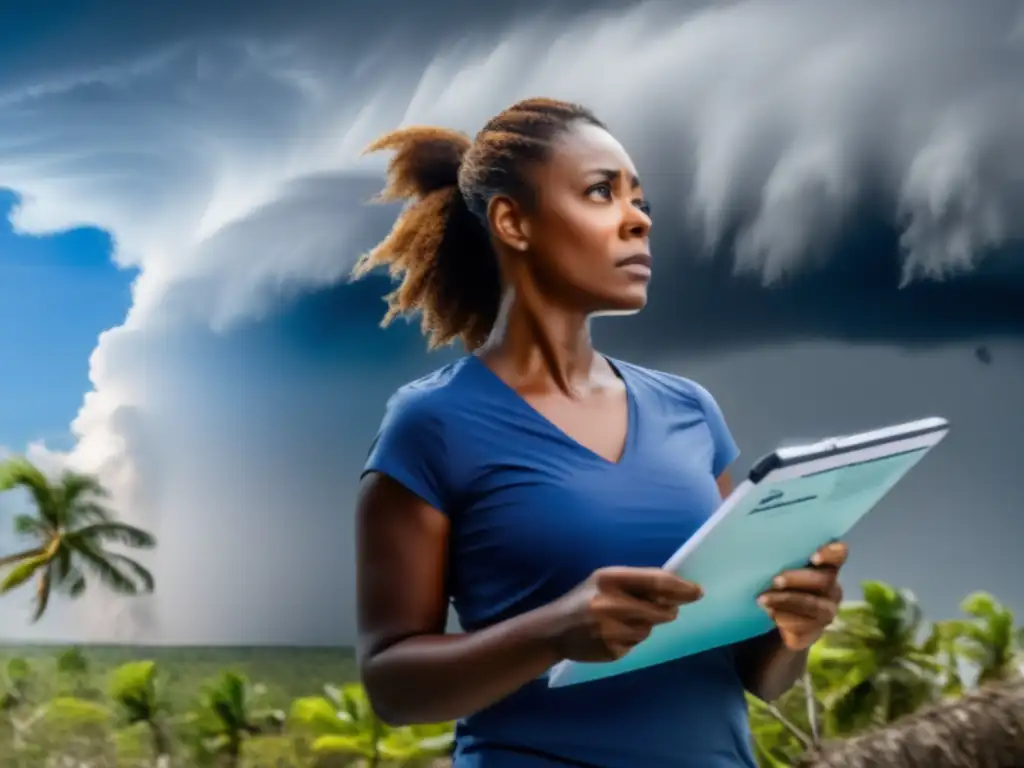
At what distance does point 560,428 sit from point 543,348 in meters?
0.09

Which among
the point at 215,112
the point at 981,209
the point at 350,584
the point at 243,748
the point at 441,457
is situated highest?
the point at 215,112

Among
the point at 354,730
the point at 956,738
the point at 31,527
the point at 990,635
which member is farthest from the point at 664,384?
the point at 31,527

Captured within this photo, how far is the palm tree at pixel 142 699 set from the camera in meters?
2.70

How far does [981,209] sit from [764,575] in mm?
1952

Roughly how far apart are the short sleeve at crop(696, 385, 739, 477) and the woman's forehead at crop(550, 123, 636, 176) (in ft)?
0.64

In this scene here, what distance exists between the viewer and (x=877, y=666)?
8.07 ft

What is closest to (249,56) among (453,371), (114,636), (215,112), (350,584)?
(215,112)

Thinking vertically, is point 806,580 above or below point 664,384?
below

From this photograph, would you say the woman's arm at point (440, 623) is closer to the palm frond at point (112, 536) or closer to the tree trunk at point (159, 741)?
the palm frond at point (112, 536)

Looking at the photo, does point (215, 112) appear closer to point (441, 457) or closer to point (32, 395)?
point (32, 395)

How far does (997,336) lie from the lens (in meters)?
2.45

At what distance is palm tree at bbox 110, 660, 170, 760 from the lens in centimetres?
270

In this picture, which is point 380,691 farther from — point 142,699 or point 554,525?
point 142,699

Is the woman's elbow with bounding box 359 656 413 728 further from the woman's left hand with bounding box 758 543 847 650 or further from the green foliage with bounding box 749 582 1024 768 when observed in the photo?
the green foliage with bounding box 749 582 1024 768
